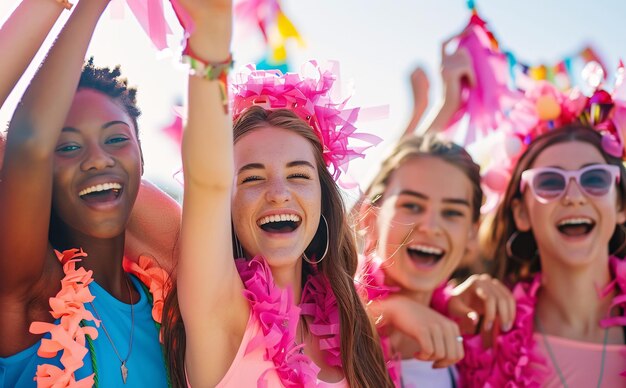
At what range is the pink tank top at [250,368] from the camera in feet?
6.75

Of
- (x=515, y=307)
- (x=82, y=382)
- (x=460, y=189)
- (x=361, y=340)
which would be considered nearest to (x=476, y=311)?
(x=515, y=307)

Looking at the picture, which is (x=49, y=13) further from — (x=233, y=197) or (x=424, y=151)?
(x=424, y=151)

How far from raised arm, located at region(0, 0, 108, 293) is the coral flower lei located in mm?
99

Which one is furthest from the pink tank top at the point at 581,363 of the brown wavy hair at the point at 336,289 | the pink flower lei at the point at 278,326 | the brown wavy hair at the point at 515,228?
the pink flower lei at the point at 278,326

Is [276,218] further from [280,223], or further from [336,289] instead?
[336,289]

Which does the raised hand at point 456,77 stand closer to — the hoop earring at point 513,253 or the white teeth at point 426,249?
the hoop earring at point 513,253

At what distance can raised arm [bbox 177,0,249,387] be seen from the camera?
1736 mm

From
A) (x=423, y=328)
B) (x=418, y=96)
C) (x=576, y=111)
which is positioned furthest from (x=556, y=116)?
(x=423, y=328)

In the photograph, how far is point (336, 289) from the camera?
8.13 ft

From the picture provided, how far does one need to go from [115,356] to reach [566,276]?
2088mm

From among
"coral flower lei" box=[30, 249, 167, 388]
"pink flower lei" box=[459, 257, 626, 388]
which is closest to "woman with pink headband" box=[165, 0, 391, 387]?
"coral flower lei" box=[30, 249, 167, 388]

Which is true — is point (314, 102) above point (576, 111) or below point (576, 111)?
below

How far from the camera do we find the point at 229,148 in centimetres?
182

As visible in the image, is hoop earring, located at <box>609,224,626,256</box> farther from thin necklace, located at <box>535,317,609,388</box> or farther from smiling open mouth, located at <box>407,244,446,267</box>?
smiling open mouth, located at <box>407,244,446,267</box>
